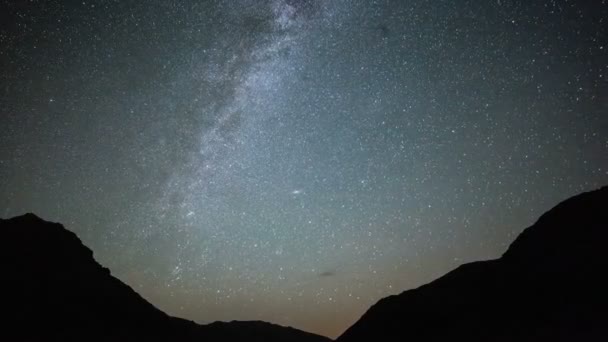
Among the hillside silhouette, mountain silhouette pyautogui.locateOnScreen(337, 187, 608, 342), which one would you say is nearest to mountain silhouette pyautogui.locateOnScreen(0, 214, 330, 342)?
the hillside silhouette

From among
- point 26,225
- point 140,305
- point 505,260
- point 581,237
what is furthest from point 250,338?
point 581,237

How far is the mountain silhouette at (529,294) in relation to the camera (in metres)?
21.1

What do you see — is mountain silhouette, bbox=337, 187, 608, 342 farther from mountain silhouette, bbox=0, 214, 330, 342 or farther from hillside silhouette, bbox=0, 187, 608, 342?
mountain silhouette, bbox=0, 214, 330, 342

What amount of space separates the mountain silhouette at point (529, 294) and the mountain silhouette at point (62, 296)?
89.3 feet

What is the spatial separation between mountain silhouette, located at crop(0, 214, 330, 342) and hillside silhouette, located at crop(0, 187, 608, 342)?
13cm

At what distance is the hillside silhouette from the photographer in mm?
22719

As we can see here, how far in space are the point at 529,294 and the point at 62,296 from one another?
146 ft

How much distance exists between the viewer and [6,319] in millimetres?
35000

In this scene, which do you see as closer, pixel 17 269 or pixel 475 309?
pixel 475 309

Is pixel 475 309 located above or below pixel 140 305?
below

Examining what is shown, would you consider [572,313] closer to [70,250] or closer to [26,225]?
[70,250]

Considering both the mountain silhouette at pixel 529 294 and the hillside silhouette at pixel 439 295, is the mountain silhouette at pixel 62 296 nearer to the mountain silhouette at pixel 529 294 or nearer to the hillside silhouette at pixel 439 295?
the hillside silhouette at pixel 439 295

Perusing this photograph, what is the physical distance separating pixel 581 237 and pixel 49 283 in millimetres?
50002

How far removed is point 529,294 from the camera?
25.8 meters
